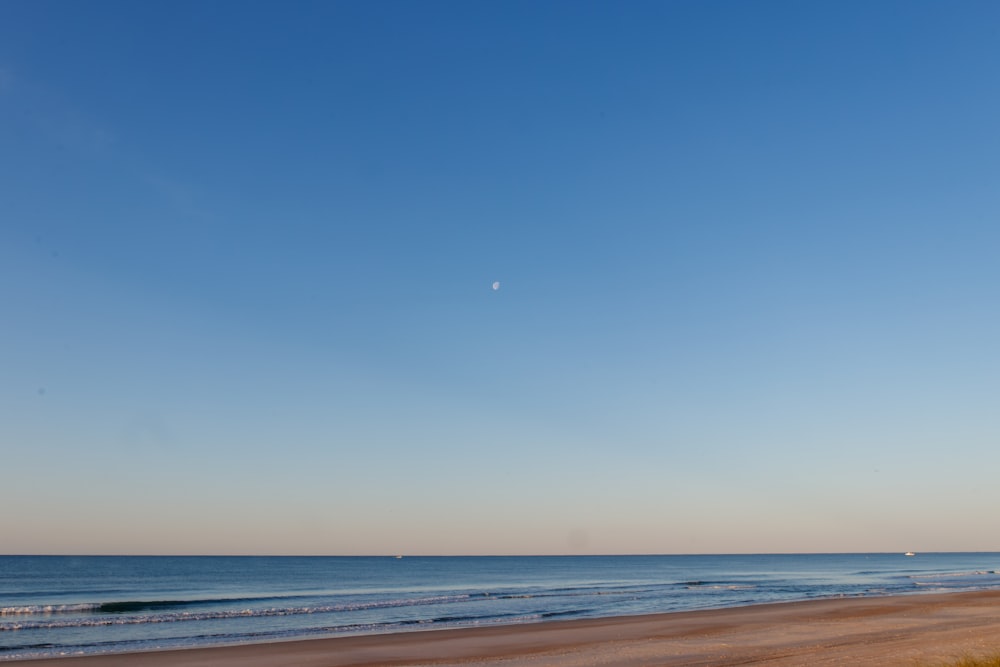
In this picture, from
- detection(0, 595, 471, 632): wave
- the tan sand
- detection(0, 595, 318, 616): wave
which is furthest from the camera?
detection(0, 595, 318, 616): wave

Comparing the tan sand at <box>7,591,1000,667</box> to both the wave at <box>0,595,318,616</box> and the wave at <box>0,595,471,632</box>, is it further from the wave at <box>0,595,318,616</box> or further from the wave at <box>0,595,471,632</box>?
the wave at <box>0,595,318,616</box>

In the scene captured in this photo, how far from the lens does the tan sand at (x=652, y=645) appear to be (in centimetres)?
2042

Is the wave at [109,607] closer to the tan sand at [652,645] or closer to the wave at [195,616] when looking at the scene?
the wave at [195,616]

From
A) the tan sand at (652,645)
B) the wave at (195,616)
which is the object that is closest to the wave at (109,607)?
the wave at (195,616)

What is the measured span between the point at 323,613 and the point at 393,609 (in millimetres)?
4815

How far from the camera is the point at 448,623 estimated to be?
1403 inches

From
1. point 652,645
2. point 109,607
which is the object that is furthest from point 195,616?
point 652,645

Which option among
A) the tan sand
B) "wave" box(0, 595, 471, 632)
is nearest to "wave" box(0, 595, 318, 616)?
"wave" box(0, 595, 471, 632)

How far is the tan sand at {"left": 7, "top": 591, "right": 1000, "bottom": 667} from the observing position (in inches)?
804

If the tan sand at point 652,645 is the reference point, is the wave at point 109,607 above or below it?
below

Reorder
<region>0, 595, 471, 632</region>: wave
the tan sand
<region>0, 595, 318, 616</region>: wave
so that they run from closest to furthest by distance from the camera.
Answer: the tan sand < <region>0, 595, 471, 632</region>: wave < <region>0, 595, 318, 616</region>: wave

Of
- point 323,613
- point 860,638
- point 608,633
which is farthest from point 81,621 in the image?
point 860,638

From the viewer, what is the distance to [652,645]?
2428 centimetres

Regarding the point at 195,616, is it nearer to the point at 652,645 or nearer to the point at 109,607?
the point at 109,607
